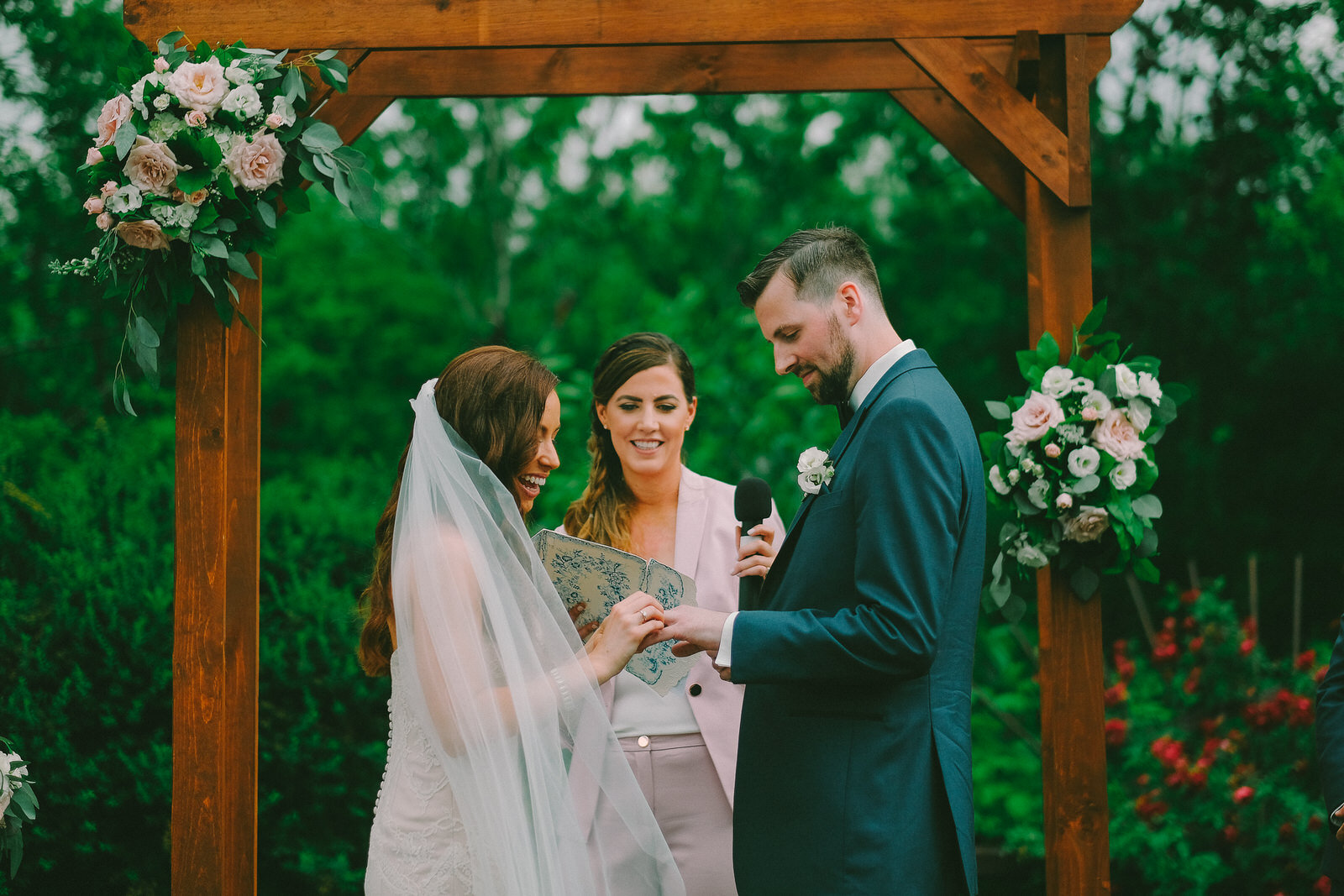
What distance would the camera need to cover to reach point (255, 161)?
3104mm

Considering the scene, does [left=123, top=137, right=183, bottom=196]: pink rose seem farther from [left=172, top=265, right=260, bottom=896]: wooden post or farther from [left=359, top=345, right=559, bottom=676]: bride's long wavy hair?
[left=359, top=345, right=559, bottom=676]: bride's long wavy hair

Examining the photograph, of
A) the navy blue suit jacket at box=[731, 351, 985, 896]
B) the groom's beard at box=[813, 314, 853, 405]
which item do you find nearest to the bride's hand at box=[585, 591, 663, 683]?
the navy blue suit jacket at box=[731, 351, 985, 896]

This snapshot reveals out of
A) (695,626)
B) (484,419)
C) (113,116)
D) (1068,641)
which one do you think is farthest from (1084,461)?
(113,116)

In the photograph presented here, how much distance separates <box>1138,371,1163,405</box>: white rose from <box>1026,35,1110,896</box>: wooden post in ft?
0.88

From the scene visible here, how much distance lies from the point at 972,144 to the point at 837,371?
1.52m

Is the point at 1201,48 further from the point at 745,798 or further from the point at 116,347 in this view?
the point at 116,347

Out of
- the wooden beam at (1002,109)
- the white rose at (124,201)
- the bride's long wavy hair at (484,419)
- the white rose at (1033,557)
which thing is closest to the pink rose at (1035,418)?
the white rose at (1033,557)

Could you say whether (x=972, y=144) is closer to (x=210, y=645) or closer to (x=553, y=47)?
(x=553, y=47)

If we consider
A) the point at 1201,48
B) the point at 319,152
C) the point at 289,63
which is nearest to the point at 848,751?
the point at 319,152

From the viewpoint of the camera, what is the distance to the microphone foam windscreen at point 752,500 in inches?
118

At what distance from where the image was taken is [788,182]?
11.0 m

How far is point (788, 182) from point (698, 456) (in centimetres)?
573

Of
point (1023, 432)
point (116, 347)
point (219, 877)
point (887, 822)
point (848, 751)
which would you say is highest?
point (116, 347)

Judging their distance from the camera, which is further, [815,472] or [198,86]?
[198,86]
